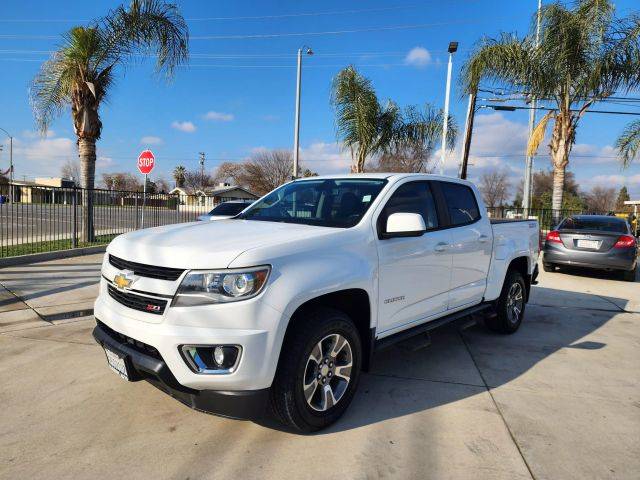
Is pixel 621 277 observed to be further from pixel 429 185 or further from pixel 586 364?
pixel 429 185

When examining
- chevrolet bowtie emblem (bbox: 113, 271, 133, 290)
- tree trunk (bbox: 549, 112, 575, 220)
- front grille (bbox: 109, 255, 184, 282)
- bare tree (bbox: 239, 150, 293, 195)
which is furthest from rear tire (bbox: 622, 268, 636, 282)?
bare tree (bbox: 239, 150, 293, 195)

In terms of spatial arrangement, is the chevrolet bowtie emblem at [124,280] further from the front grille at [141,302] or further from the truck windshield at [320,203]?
the truck windshield at [320,203]

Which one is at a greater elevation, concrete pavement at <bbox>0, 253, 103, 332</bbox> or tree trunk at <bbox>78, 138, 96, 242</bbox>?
tree trunk at <bbox>78, 138, 96, 242</bbox>

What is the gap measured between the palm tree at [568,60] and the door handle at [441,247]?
39.2ft

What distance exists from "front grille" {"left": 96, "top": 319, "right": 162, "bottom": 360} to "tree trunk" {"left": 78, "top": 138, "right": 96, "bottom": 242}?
9855 millimetres

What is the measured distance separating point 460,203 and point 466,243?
1.62ft

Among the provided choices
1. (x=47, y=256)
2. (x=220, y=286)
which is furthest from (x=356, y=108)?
(x=220, y=286)

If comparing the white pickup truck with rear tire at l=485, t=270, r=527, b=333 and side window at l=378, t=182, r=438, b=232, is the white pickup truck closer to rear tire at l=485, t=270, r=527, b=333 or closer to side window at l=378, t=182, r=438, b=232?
side window at l=378, t=182, r=438, b=232

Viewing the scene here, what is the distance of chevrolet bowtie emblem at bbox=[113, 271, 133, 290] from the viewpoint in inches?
113

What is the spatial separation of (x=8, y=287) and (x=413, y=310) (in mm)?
6451

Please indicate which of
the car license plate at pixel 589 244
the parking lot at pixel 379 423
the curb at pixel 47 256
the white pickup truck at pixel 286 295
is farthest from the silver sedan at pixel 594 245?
the curb at pixel 47 256

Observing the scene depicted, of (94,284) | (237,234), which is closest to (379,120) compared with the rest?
(94,284)

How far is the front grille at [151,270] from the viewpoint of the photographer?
2.67 metres

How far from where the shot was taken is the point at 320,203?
12.8 ft
